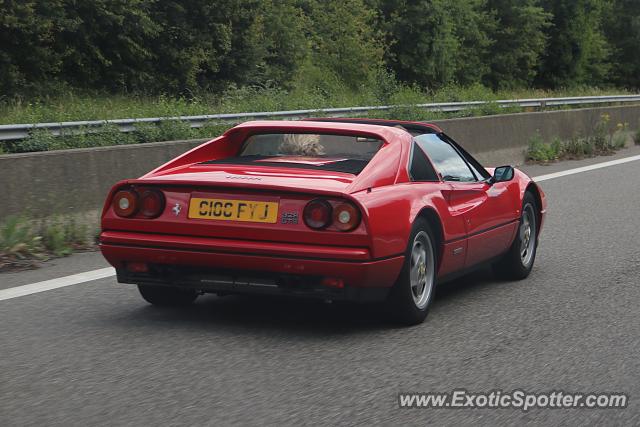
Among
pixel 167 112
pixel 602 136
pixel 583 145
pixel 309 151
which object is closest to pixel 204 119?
pixel 167 112

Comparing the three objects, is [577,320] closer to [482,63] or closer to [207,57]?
[207,57]

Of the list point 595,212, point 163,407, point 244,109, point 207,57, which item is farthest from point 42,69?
point 163,407

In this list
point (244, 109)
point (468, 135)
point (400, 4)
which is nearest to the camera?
point (468, 135)

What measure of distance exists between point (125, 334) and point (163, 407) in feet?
5.02

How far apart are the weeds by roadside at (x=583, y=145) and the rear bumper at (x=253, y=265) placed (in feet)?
45.2

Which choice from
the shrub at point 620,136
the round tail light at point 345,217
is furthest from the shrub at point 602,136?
the round tail light at point 345,217

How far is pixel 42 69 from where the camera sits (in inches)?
1300

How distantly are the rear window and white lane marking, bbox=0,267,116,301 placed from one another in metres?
1.52

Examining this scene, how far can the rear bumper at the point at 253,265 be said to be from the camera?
230 inches

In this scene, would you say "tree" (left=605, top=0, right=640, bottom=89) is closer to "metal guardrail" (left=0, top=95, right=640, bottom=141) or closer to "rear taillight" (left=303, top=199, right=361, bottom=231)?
"metal guardrail" (left=0, top=95, right=640, bottom=141)

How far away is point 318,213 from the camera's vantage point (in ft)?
19.2

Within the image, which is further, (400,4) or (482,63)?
(482,63)

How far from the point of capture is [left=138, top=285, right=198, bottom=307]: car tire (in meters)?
6.80

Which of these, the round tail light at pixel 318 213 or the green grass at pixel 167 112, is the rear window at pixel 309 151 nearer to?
the round tail light at pixel 318 213
